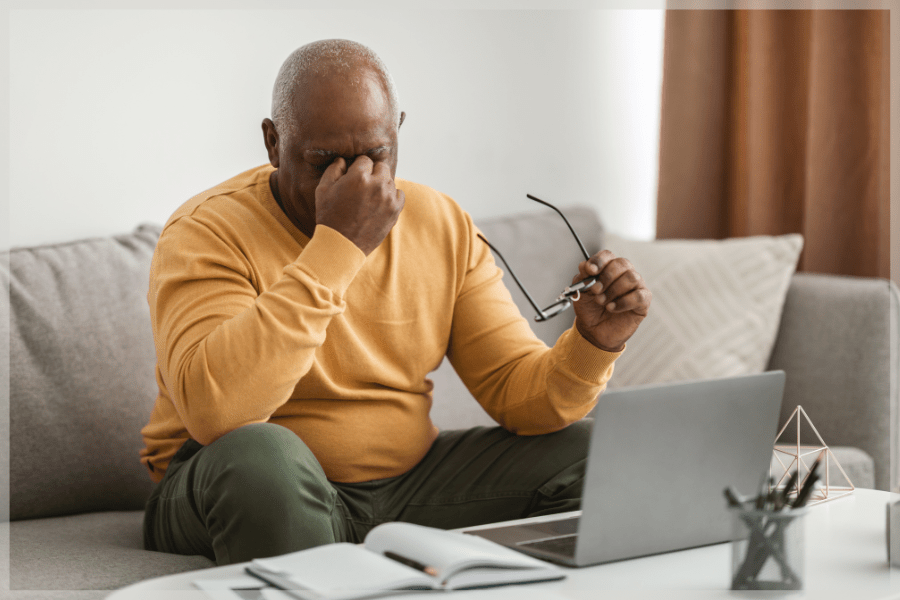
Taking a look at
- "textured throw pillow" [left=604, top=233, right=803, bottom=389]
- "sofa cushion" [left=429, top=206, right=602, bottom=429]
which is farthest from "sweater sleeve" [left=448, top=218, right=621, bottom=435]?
"textured throw pillow" [left=604, top=233, right=803, bottom=389]

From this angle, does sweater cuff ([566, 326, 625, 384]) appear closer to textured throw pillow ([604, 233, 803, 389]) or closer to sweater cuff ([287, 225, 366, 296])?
sweater cuff ([287, 225, 366, 296])

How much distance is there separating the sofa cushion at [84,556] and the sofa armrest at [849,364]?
1.32m

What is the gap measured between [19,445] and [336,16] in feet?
3.70

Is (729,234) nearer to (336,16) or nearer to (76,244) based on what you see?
(336,16)

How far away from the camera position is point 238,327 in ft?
3.53

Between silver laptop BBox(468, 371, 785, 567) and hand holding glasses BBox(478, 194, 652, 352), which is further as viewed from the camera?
hand holding glasses BBox(478, 194, 652, 352)

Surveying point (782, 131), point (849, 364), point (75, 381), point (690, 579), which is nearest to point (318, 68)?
point (75, 381)

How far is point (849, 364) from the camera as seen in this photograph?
187 cm

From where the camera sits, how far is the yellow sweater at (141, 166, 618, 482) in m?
1.08

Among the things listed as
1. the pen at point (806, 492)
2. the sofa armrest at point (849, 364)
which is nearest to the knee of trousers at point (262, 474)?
the pen at point (806, 492)

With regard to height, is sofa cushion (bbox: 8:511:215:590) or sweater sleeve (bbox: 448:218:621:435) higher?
sweater sleeve (bbox: 448:218:621:435)

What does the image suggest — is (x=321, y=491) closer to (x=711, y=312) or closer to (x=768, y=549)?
(x=768, y=549)

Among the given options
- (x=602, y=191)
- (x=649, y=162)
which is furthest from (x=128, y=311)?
(x=649, y=162)

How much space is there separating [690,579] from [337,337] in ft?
2.13
